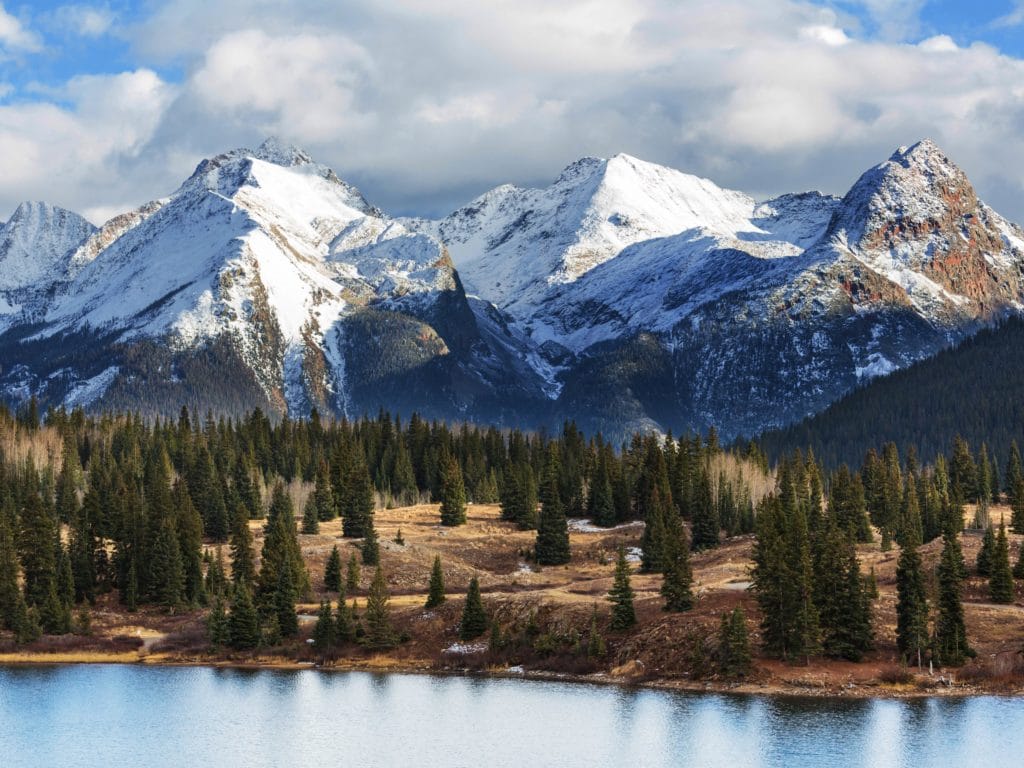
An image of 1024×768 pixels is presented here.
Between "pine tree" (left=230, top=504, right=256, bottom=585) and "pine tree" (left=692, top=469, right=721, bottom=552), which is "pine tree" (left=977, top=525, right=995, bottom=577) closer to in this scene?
"pine tree" (left=692, top=469, right=721, bottom=552)

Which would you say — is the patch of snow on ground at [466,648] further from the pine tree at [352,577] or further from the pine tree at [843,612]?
the pine tree at [843,612]

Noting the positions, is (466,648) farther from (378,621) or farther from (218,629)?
(218,629)

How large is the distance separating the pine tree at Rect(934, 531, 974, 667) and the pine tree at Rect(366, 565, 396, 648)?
168 feet

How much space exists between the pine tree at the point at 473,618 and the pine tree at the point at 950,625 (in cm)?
4277

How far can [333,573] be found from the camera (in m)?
174

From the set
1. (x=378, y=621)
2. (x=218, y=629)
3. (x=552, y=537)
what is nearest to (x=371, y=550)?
(x=552, y=537)

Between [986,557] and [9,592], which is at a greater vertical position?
[9,592]

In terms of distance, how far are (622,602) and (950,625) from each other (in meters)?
28.9

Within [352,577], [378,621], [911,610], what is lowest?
[911,610]

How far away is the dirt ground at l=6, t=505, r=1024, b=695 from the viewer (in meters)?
124

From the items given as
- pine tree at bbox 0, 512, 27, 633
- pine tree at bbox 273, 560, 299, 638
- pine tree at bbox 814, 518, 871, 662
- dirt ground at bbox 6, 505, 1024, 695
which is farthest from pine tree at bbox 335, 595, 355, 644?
pine tree at bbox 814, 518, 871, 662

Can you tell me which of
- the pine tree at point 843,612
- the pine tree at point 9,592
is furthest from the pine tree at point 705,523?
the pine tree at point 9,592

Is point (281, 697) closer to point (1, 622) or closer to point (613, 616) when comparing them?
point (613, 616)

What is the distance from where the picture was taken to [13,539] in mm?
168250
